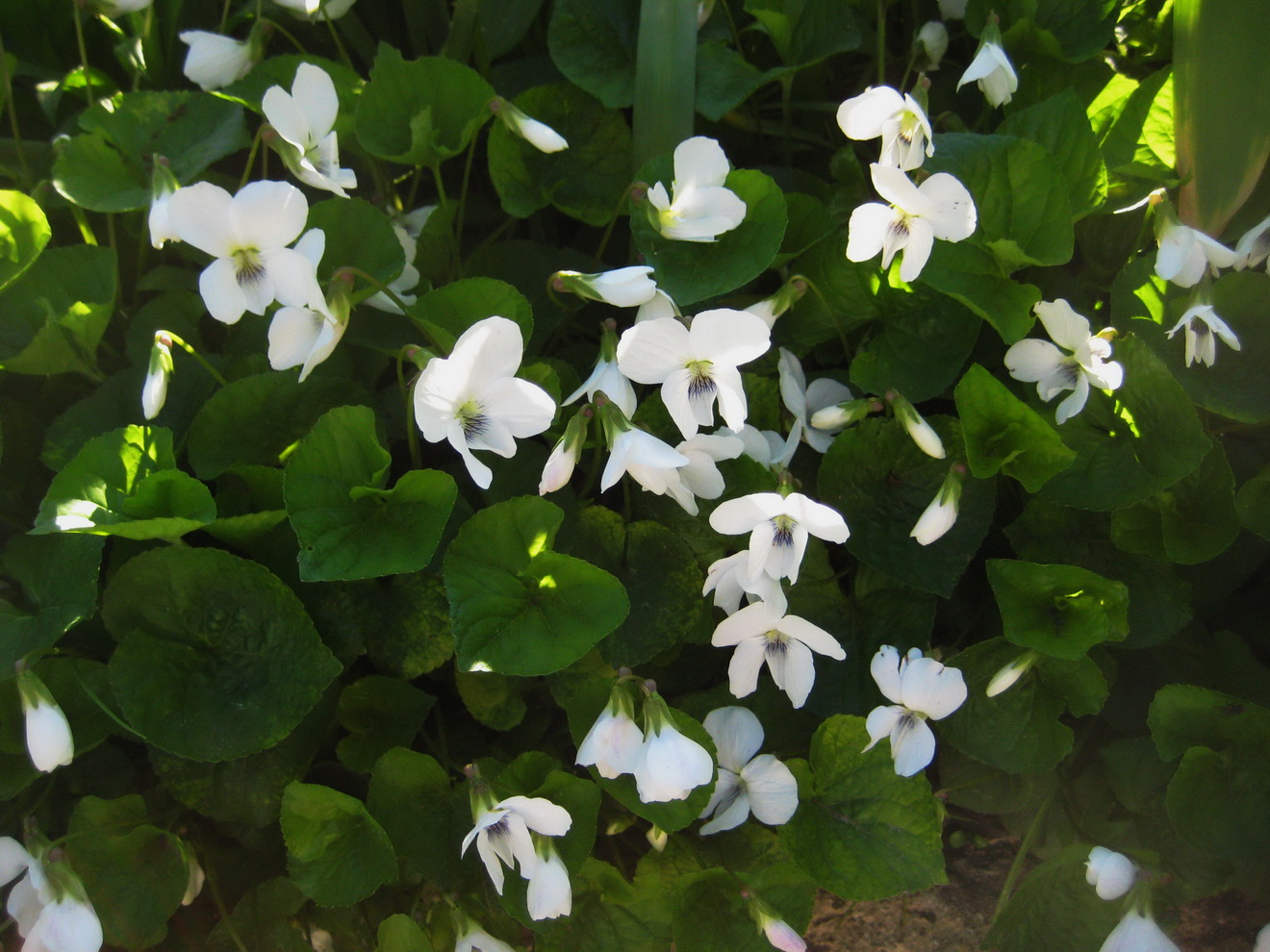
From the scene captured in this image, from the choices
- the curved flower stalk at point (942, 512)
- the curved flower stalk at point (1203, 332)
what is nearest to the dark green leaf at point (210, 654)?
the curved flower stalk at point (942, 512)

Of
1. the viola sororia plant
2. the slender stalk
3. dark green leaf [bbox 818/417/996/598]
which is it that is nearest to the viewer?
the viola sororia plant

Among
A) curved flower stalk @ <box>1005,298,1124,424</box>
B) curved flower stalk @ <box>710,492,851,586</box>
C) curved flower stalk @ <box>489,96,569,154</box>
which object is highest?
curved flower stalk @ <box>489,96,569,154</box>

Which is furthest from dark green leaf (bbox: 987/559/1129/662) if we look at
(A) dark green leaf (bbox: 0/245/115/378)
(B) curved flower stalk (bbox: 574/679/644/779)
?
(A) dark green leaf (bbox: 0/245/115/378)

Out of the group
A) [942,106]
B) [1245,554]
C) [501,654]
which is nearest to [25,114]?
[501,654]

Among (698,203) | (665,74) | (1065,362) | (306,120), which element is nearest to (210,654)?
(306,120)

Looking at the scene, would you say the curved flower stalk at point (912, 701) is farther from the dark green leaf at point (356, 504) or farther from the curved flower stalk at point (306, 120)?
the curved flower stalk at point (306, 120)

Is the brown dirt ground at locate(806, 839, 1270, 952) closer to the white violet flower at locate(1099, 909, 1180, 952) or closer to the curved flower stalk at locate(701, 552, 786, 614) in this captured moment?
the white violet flower at locate(1099, 909, 1180, 952)

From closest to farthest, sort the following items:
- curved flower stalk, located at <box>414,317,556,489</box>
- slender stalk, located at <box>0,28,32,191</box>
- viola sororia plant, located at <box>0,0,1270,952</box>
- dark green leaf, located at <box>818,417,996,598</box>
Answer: curved flower stalk, located at <box>414,317,556,489</box>, viola sororia plant, located at <box>0,0,1270,952</box>, dark green leaf, located at <box>818,417,996,598</box>, slender stalk, located at <box>0,28,32,191</box>
